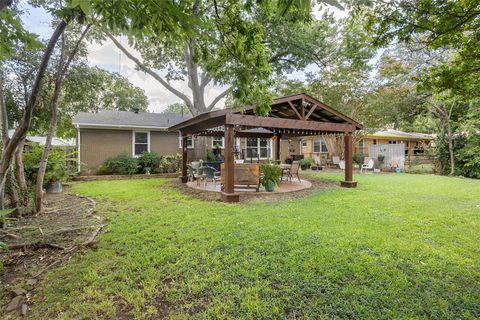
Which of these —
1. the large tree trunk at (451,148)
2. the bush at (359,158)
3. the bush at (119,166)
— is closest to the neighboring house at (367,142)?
the bush at (359,158)

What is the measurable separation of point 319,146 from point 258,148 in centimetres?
673

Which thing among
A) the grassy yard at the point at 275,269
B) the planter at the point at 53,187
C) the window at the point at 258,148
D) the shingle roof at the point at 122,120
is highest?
the shingle roof at the point at 122,120

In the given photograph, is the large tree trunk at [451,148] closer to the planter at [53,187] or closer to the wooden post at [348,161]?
the wooden post at [348,161]

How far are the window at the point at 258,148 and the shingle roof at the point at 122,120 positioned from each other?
5505 millimetres

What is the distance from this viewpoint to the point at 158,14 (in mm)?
2350

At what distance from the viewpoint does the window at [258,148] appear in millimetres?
18281

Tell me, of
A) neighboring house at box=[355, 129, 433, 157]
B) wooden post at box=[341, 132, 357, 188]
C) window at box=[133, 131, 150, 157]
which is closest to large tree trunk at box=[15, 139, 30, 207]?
window at box=[133, 131, 150, 157]

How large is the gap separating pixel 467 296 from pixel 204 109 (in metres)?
13.9

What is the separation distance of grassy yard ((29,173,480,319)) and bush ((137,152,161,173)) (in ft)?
27.2

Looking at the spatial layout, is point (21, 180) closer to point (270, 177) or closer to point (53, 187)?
point (53, 187)

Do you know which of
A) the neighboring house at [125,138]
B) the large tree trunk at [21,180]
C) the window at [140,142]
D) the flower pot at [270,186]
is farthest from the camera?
the window at [140,142]

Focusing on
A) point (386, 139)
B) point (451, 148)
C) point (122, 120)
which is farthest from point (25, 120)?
point (386, 139)

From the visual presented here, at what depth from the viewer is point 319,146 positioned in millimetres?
21891

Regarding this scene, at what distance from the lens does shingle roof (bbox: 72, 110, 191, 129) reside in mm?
12953
